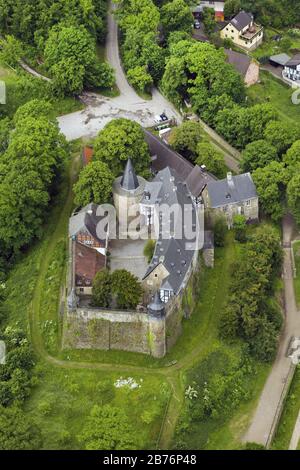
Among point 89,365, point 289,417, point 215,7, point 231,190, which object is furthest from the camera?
point 215,7

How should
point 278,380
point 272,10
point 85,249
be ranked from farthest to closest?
1. point 272,10
2. point 85,249
3. point 278,380

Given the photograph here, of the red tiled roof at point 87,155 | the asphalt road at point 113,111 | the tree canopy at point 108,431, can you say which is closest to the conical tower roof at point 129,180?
the red tiled roof at point 87,155

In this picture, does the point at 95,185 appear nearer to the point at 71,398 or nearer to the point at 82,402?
the point at 71,398

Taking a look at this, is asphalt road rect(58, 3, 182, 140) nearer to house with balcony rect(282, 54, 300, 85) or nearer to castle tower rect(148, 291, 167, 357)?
house with balcony rect(282, 54, 300, 85)

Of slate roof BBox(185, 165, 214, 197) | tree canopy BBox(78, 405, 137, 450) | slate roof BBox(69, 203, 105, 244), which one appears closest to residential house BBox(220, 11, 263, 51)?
slate roof BBox(185, 165, 214, 197)

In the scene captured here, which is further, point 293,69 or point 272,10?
point 272,10

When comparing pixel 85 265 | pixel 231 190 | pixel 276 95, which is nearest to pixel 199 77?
pixel 276 95
